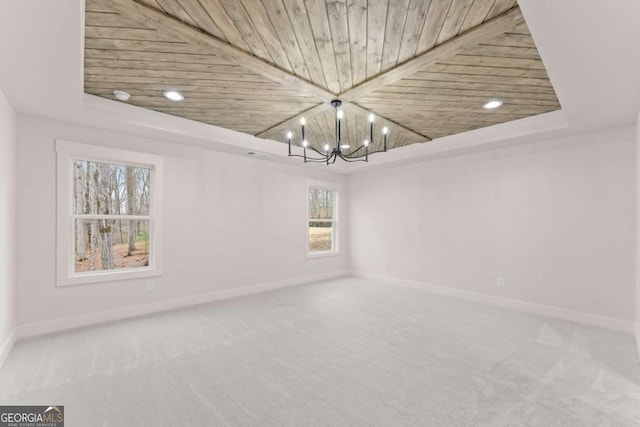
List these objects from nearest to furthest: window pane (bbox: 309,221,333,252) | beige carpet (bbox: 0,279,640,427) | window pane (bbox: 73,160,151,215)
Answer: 1. beige carpet (bbox: 0,279,640,427)
2. window pane (bbox: 73,160,151,215)
3. window pane (bbox: 309,221,333,252)

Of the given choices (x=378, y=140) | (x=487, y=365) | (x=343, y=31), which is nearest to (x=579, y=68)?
(x=343, y=31)

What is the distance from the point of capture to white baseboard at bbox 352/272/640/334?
3.24 m

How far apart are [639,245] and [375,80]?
3.33 meters

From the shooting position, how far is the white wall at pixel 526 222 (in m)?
3.34

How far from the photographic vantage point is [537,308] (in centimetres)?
381

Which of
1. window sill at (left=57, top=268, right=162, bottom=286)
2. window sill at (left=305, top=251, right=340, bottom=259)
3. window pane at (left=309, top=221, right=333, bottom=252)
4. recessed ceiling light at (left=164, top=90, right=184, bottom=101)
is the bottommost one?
window sill at (left=305, top=251, right=340, bottom=259)

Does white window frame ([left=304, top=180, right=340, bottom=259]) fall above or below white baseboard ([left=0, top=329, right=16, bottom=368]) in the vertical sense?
above

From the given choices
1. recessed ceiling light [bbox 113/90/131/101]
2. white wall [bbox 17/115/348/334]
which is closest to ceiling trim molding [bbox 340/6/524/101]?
recessed ceiling light [bbox 113/90/131/101]

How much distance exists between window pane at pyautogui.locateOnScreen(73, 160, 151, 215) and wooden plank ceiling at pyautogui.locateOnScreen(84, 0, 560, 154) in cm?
106

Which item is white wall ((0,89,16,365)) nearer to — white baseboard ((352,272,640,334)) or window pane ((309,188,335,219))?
window pane ((309,188,335,219))

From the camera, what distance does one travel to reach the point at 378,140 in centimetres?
473

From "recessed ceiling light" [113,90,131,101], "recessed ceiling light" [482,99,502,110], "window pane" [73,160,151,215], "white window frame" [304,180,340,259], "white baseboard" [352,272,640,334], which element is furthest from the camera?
"white window frame" [304,180,340,259]

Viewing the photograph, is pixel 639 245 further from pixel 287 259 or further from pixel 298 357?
pixel 287 259

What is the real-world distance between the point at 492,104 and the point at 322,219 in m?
3.80
